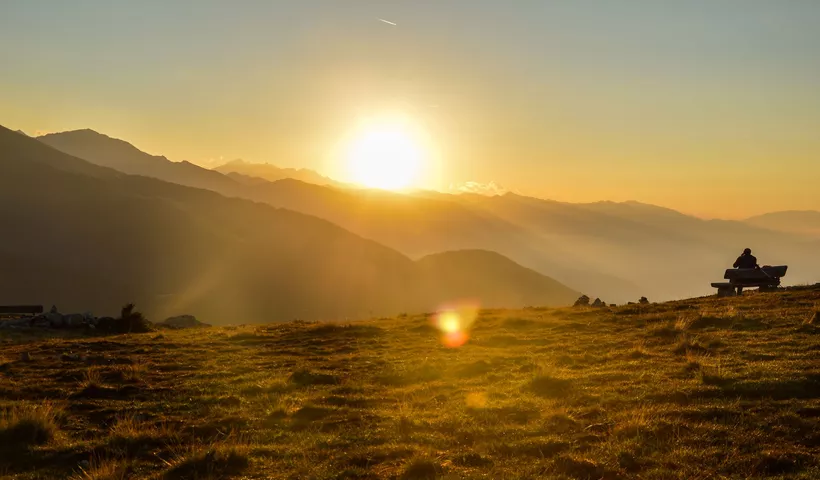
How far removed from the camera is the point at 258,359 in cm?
2034

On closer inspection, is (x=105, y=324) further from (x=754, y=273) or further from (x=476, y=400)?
(x=754, y=273)

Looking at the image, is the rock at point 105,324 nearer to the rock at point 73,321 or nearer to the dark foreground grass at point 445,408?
the rock at point 73,321

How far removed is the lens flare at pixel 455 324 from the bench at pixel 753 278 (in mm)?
14266

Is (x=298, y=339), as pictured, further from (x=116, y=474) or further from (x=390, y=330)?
(x=116, y=474)

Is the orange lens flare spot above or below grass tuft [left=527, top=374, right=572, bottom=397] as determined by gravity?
below

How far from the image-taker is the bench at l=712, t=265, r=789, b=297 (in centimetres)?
2852

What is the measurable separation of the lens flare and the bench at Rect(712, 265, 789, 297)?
1427 cm

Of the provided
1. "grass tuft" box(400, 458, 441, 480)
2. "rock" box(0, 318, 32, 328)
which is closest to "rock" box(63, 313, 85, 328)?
"rock" box(0, 318, 32, 328)

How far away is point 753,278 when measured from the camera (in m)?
28.7

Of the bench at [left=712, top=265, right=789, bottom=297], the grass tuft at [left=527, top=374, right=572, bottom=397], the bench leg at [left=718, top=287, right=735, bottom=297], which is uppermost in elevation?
the bench at [left=712, top=265, right=789, bottom=297]

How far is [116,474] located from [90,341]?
727 inches

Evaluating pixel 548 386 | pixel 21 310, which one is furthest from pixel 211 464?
pixel 21 310

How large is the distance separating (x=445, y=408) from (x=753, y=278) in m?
24.1

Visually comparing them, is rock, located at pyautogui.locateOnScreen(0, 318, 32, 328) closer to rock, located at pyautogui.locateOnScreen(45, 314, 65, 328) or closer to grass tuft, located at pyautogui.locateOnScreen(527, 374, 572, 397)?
rock, located at pyautogui.locateOnScreen(45, 314, 65, 328)
